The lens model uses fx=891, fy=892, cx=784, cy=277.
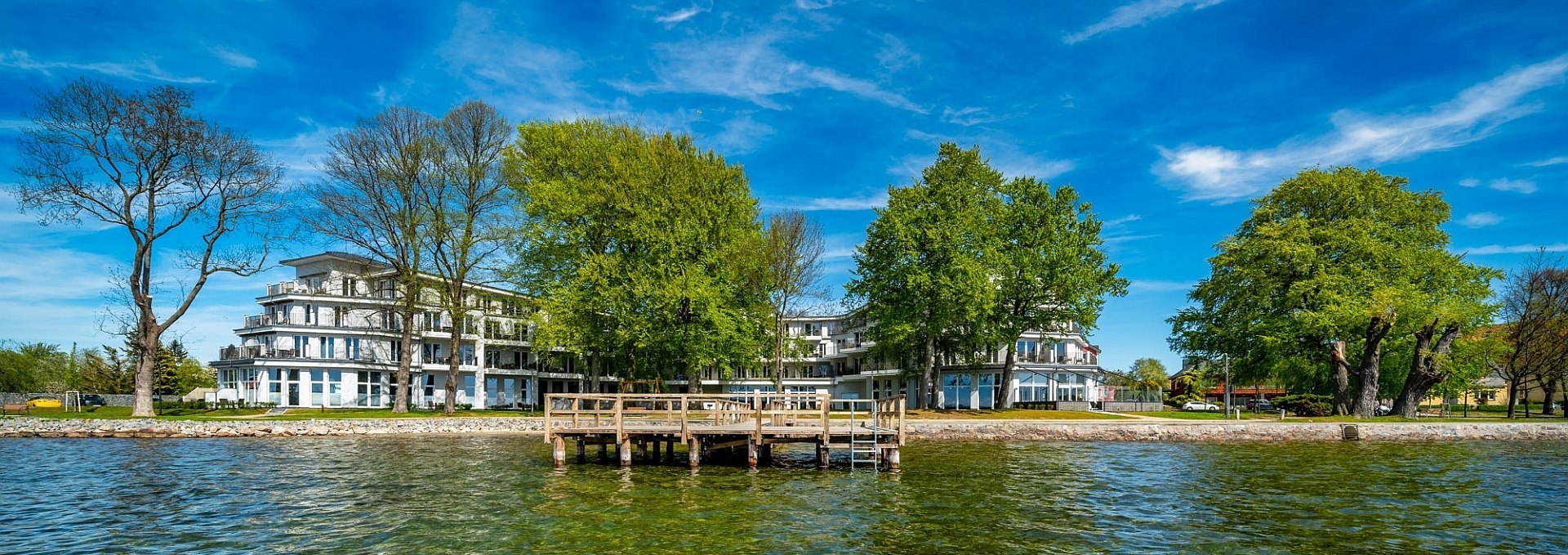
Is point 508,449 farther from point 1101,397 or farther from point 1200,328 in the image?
point 1101,397

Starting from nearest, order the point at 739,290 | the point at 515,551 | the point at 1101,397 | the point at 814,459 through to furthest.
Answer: the point at 515,551 < the point at 814,459 < the point at 739,290 < the point at 1101,397

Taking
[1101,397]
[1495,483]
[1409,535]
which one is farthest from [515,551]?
[1101,397]

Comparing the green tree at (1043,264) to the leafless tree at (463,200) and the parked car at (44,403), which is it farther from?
the parked car at (44,403)

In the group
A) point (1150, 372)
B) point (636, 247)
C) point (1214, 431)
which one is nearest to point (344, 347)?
point (636, 247)

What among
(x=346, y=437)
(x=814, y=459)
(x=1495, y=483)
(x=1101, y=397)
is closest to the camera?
(x=1495, y=483)

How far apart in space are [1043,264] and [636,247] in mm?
24908

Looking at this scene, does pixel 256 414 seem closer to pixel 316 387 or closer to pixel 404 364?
pixel 404 364

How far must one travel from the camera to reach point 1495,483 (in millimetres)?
24969

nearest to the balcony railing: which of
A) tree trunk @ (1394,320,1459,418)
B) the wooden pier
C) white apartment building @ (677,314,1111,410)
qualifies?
white apartment building @ (677,314,1111,410)

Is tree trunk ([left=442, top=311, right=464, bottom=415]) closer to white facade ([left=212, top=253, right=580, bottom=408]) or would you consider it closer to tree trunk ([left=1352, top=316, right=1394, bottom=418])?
white facade ([left=212, top=253, right=580, bottom=408])

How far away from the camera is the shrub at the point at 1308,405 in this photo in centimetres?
5406

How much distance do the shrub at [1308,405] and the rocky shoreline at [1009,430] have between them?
342 inches

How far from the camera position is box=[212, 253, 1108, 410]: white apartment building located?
6600cm

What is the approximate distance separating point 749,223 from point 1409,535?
4147cm
